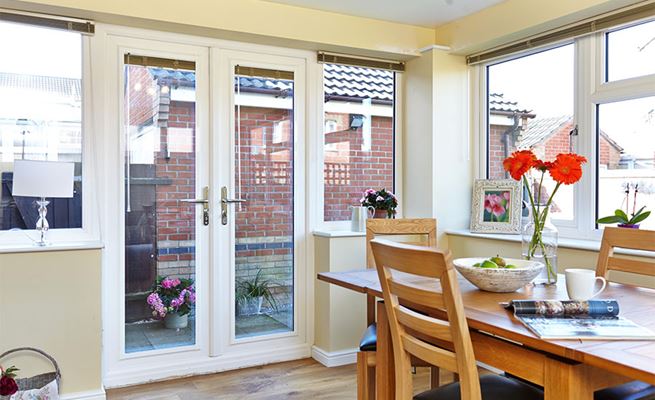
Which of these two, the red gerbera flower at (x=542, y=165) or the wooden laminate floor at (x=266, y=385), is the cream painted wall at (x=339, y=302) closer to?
the wooden laminate floor at (x=266, y=385)

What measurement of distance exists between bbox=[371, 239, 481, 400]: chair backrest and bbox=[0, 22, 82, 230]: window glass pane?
6.82 ft

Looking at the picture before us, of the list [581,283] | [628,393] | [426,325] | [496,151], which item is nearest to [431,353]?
[426,325]

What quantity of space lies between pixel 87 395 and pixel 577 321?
2.41 metres

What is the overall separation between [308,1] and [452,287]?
236 centimetres

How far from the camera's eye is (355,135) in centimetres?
381

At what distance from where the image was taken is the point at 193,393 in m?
2.96

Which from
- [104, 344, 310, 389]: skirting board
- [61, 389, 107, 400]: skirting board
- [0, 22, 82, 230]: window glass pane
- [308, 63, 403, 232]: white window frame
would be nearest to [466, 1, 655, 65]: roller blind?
[308, 63, 403, 232]: white window frame

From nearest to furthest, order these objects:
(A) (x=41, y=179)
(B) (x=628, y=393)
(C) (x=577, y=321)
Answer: (C) (x=577, y=321), (B) (x=628, y=393), (A) (x=41, y=179)

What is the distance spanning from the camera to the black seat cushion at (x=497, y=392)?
1.67 m

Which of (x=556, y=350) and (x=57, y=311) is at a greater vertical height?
(x=556, y=350)

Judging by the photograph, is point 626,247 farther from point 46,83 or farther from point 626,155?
point 46,83

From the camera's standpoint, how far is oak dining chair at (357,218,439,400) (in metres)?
2.21

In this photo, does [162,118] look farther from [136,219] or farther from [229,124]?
[136,219]

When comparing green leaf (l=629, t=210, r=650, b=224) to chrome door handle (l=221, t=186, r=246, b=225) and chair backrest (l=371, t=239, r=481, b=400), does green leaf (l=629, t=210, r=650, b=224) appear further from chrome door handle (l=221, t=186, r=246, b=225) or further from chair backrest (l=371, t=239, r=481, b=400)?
chrome door handle (l=221, t=186, r=246, b=225)
